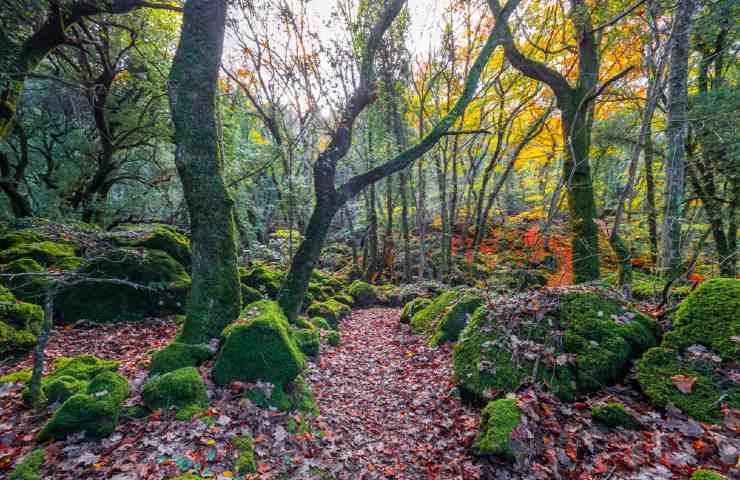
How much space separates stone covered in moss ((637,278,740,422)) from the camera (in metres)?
3.37

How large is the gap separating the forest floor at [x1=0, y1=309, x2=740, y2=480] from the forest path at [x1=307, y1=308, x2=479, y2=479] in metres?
0.02

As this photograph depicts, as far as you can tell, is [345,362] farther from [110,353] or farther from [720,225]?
[720,225]

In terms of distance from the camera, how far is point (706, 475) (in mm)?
2504

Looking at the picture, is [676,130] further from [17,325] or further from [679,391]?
[17,325]

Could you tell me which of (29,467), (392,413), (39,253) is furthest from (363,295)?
(29,467)

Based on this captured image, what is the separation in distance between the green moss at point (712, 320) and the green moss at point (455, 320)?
315 centimetres

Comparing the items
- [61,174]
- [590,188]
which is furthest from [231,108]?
[590,188]

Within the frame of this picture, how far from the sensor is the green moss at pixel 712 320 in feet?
12.3

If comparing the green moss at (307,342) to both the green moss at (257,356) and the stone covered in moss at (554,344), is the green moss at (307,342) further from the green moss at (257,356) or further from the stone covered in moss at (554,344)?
A: the stone covered in moss at (554,344)

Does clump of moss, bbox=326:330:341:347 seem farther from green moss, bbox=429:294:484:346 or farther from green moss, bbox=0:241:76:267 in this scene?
green moss, bbox=0:241:76:267

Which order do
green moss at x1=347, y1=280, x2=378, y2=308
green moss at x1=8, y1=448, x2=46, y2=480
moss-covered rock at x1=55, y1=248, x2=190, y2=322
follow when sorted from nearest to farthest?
green moss at x1=8, y1=448, x2=46, y2=480, moss-covered rock at x1=55, y1=248, x2=190, y2=322, green moss at x1=347, y1=280, x2=378, y2=308

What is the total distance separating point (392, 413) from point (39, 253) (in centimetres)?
839

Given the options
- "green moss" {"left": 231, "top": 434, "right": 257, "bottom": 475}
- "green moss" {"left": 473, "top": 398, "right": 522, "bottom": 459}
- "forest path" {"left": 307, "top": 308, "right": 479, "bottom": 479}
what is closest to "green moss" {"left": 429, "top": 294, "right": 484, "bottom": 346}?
"forest path" {"left": 307, "top": 308, "right": 479, "bottom": 479}

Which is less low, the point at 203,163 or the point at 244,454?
the point at 203,163
